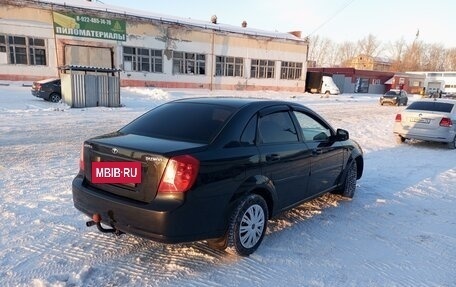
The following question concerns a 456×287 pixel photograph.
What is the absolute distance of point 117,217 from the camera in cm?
326

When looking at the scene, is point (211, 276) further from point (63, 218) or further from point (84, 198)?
point (63, 218)

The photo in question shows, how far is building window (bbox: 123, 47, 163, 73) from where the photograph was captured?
28.2 metres

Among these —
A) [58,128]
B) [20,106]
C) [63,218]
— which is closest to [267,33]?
[20,106]

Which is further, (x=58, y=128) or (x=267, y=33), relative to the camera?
(x=267, y=33)

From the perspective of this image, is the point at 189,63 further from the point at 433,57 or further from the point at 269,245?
the point at 433,57

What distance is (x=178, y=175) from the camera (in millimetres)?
3066

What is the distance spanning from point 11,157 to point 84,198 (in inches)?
179

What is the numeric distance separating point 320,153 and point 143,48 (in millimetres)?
26373

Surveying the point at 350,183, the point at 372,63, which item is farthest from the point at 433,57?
the point at 350,183

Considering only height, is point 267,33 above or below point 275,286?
above

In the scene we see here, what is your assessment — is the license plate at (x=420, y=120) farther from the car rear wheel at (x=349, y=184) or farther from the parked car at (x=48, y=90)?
the parked car at (x=48, y=90)

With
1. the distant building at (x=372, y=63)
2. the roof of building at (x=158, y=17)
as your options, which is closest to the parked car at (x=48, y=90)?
the roof of building at (x=158, y=17)

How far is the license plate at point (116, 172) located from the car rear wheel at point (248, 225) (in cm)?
101

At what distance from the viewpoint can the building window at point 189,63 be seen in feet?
101
